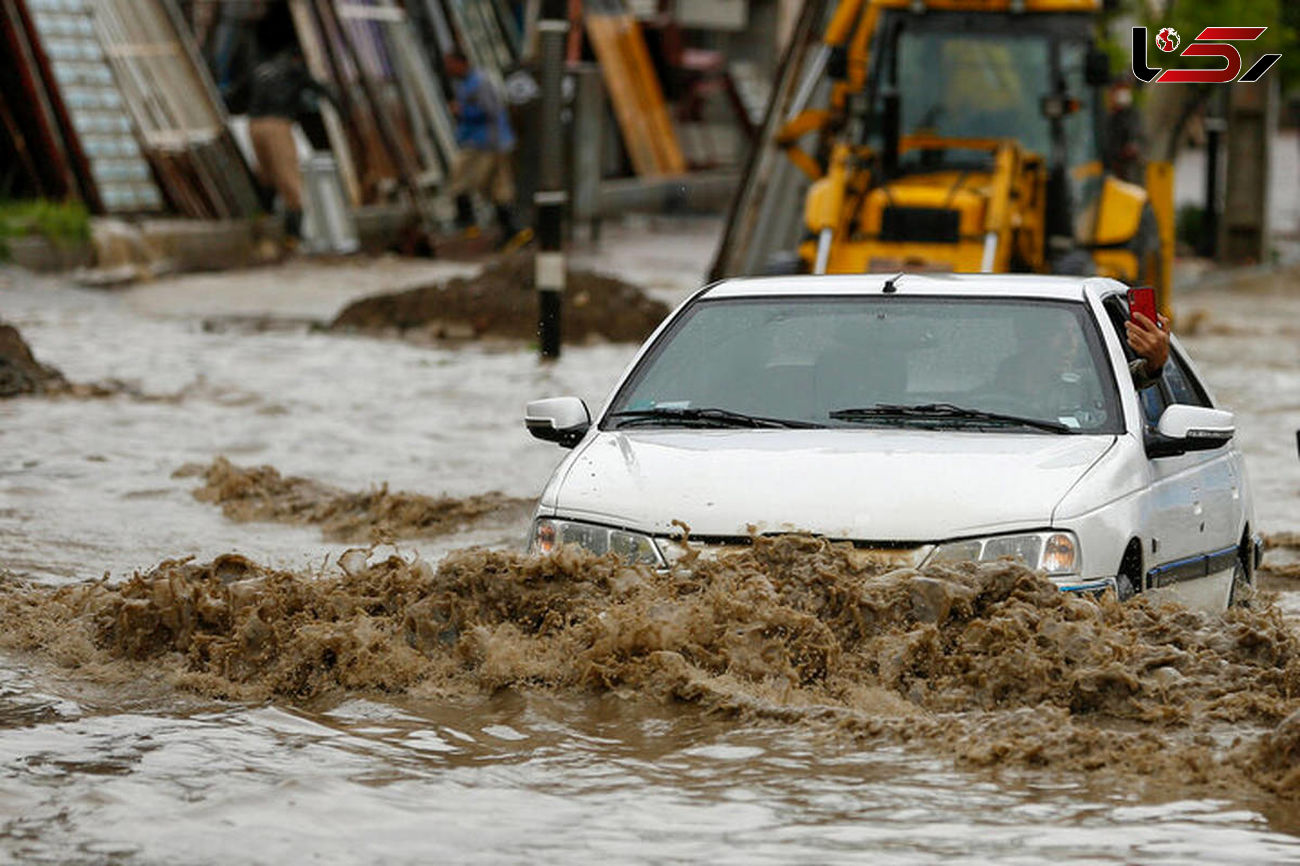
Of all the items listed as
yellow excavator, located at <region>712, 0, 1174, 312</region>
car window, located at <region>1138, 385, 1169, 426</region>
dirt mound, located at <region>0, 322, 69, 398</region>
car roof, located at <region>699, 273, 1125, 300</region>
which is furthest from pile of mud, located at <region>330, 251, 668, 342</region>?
car window, located at <region>1138, 385, 1169, 426</region>

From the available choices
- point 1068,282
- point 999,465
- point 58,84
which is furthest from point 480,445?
point 58,84

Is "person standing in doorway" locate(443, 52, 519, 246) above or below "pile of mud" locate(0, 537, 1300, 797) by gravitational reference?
below

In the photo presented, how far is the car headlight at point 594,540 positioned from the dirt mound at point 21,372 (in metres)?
9.25

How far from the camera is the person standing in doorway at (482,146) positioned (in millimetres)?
29156

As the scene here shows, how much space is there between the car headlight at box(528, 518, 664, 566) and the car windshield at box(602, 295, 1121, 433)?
725 mm

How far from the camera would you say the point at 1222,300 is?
2780cm

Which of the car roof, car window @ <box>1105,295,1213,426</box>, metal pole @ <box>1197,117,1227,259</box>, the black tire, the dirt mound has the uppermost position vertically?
the car roof

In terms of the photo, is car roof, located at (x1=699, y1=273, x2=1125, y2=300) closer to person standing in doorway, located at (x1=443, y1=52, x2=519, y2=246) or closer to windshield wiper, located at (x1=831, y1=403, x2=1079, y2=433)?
windshield wiper, located at (x1=831, y1=403, x2=1079, y2=433)

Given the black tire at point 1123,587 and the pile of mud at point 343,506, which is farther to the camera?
the pile of mud at point 343,506

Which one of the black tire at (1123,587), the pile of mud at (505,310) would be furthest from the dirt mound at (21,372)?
the black tire at (1123,587)

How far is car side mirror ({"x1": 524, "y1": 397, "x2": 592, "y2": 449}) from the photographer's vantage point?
28.7ft

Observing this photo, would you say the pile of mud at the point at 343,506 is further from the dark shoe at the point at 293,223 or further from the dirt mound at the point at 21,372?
the dark shoe at the point at 293,223

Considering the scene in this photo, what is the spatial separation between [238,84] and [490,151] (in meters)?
2.90

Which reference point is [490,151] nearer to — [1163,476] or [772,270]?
[772,270]
